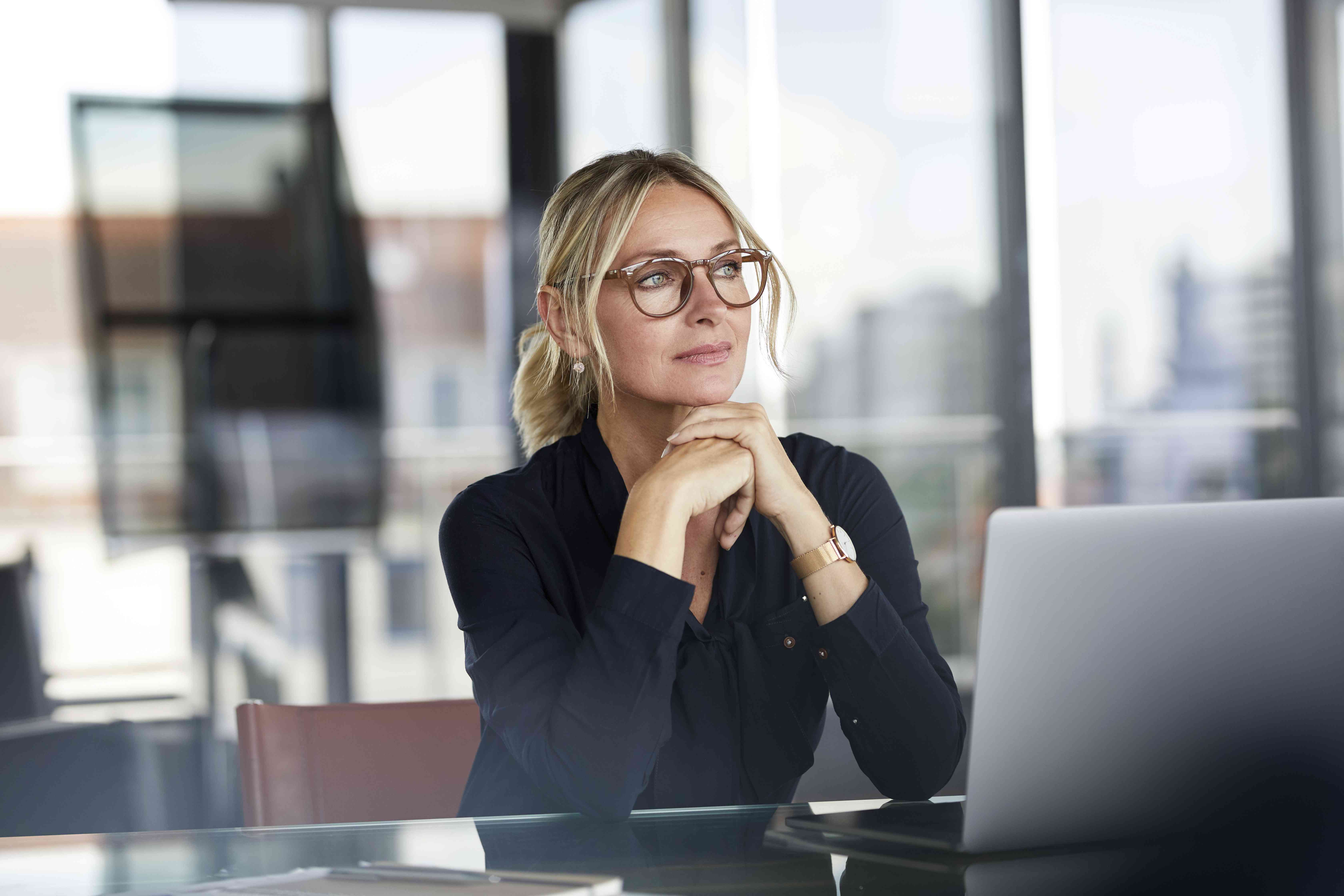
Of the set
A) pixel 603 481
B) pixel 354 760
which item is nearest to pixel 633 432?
pixel 603 481

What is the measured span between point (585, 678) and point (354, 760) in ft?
1.22

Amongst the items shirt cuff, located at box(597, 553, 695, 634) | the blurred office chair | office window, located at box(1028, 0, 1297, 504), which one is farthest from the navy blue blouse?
the blurred office chair

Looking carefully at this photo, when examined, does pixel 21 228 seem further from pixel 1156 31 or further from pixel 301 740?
pixel 1156 31

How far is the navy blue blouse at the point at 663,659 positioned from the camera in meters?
1.12

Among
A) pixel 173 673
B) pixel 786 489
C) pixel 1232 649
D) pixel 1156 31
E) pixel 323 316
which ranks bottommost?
pixel 173 673

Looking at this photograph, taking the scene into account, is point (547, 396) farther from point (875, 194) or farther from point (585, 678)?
point (875, 194)

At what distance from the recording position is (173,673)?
12.6ft

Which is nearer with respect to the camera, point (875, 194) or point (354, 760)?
point (354, 760)

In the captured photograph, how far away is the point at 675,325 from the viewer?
54.5 inches

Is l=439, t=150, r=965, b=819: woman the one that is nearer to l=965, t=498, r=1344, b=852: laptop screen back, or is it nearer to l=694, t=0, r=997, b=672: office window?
l=965, t=498, r=1344, b=852: laptop screen back

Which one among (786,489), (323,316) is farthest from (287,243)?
(786,489)

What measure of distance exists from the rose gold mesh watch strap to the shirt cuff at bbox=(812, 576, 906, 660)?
49 mm

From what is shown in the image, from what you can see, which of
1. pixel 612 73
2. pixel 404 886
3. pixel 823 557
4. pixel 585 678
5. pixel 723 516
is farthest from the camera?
pixel 612 73

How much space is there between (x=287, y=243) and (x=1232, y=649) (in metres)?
3.67
